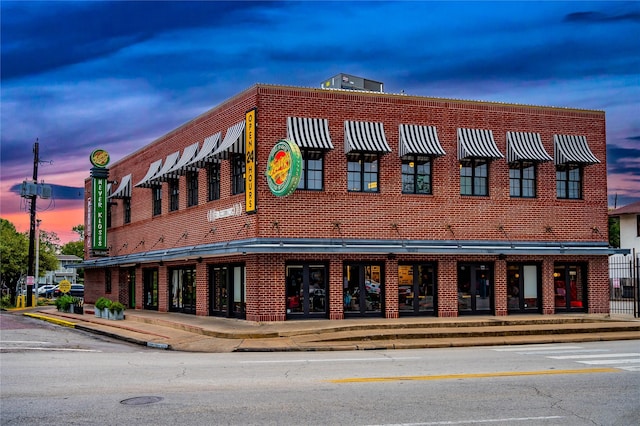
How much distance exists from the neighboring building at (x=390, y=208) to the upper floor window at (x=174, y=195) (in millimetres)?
1741

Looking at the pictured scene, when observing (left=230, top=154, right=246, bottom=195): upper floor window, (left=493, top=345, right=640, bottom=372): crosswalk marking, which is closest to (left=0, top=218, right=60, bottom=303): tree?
(left=230, top=154, right=246, bottom=195): upper floor window

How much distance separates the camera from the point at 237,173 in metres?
27.2

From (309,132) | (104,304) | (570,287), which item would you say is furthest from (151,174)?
(570,287)

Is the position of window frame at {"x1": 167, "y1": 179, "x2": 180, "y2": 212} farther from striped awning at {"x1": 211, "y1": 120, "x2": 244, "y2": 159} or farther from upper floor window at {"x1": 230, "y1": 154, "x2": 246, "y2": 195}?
striped awning at {"x1": 211, "y1": 120, "x2": 244, "y2": 159}

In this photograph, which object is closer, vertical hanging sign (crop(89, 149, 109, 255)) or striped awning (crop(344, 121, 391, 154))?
striped awning (crop(344, 121, 391, 154))

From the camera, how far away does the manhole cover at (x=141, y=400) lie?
11.1 m

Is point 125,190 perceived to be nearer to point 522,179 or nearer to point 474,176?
point 474,176

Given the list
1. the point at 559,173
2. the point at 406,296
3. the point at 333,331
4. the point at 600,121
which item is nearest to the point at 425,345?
the point at 333,331

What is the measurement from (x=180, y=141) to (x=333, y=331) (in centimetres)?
1382

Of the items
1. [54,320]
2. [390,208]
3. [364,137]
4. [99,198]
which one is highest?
[364,137]

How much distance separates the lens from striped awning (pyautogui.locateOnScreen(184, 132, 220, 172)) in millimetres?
27209

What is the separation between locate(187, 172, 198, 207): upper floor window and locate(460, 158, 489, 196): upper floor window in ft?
38.2

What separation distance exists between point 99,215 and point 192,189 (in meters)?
11.6

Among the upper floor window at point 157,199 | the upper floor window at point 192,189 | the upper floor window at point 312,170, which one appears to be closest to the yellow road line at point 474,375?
the upper floor window at point 312,170
